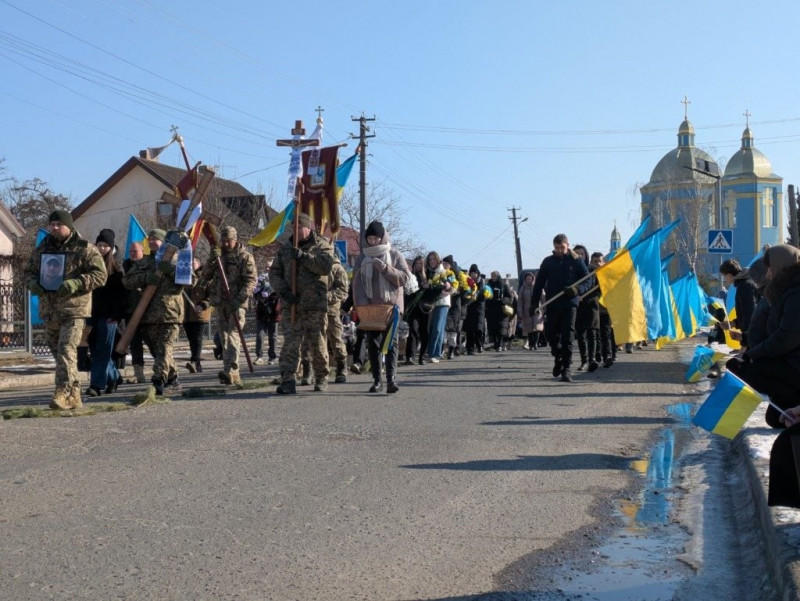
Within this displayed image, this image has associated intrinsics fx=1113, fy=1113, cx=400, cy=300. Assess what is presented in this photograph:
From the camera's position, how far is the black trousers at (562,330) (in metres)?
14.8

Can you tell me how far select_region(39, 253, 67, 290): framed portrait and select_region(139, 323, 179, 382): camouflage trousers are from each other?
1.96m

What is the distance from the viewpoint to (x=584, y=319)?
56.3 ft

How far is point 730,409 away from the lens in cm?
562

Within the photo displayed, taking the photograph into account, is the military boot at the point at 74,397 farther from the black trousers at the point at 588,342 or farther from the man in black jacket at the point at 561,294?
the black trousers at the point at 588,342

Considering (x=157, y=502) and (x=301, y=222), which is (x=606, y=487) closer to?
(x=157, y=502)

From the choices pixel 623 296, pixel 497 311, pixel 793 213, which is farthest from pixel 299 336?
pixel 793 213

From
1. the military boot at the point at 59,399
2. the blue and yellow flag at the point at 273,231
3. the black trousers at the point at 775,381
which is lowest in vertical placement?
the military boot at the point at 59,399

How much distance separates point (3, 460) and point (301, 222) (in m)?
5.87

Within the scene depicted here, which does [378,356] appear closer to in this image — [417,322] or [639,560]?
[417,322]

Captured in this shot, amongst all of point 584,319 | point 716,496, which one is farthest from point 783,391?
point 584,319

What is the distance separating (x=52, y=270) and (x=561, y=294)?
6.80 meters

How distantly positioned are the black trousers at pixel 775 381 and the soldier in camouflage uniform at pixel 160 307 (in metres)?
8.04

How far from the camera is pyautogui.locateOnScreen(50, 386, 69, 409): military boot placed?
10.5 metres

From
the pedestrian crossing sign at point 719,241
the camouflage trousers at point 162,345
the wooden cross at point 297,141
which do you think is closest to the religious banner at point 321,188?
the wooden cross at point 297,141
